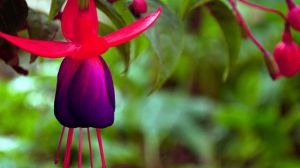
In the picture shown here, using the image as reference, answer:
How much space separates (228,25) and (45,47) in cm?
33

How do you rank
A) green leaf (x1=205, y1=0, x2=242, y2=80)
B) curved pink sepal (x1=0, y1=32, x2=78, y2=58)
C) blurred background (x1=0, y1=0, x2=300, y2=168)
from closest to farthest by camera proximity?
1. curved pink sepal (x1=0, y1=32, x2=78, y2=58)
2. green leaf (x1=205, y1=0, x2=242, y2=80)
3. blurred background (x1=0, y1=0, x2=300, y2=168)

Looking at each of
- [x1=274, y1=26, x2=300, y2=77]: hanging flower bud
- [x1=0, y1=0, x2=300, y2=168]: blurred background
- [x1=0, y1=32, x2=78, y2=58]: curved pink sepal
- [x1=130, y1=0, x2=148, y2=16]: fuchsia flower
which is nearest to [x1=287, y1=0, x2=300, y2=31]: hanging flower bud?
[x1=274, y1=26, x2=300, y2=77]: hanging flower bud

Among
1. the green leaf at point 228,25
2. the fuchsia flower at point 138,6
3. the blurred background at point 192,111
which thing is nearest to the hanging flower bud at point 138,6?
the fuchsia flower at point 138,6

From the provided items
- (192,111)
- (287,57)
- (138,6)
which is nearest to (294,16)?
(287,57)

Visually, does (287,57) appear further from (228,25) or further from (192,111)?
(192,111)

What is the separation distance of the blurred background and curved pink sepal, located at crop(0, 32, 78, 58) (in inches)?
44.1

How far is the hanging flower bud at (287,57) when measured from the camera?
66 centimetres

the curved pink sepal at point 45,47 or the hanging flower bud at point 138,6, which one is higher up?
the curved pink sepal at point 45,47

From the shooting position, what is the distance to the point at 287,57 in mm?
667

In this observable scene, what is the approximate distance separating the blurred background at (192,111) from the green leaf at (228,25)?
886 mm

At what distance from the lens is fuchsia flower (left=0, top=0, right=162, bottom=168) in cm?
43

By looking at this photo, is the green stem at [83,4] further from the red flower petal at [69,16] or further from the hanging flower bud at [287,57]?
the hanging flower bud at [287,57]

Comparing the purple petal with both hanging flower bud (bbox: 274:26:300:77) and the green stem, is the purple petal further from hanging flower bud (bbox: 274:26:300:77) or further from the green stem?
hanging flower bud (bbox: 274:26:300:77)

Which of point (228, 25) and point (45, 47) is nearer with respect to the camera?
point (45, 47)
